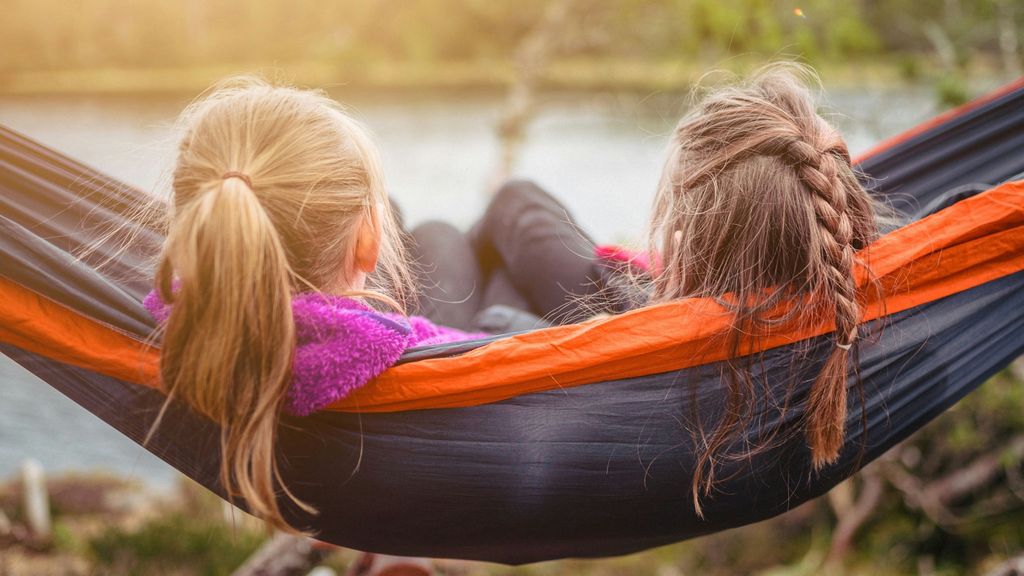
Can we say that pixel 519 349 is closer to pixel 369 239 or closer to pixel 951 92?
pixel 369 239

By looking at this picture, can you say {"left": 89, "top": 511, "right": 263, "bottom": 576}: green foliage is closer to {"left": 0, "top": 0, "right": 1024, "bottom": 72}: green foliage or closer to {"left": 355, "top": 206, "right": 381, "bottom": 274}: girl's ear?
{"left": 355, "top": 206, "right": 381, "bottom": 274}: girl's ear

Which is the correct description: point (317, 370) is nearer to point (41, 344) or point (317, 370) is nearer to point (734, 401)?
point (41, 344)

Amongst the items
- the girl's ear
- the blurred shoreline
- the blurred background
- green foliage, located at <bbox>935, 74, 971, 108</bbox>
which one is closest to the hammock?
the girl's ear

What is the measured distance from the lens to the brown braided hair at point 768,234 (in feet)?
3.04

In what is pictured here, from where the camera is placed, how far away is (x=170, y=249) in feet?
2.62

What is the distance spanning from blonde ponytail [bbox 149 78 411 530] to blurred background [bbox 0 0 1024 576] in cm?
97

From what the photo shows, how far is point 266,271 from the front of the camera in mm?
799

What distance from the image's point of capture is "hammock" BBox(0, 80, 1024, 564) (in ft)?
3.01

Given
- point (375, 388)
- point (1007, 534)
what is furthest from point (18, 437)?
point (1007, 534)

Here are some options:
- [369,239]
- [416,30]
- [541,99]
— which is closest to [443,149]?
[541,99]

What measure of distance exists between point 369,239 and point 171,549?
2.33 meters

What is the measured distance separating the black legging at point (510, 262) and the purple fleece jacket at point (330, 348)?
0.41m

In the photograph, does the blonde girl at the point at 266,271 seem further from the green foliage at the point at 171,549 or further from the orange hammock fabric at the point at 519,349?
the green foliage at the point at 171,549

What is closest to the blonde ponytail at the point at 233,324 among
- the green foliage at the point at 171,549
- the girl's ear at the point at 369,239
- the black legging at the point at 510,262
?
the girl's ear at the point at 369,239
